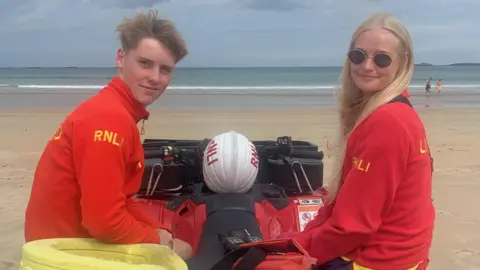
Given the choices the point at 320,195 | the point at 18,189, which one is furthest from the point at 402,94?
the point at 18,189

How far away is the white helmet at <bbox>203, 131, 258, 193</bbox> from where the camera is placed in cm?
384

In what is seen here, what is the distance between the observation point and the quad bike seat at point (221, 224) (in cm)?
330

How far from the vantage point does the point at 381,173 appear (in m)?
2.42

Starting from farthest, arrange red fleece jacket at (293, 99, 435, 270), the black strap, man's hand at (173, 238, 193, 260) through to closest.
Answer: man's hand at (173, 238, 193, 260)
the black strap
red fleece jacket at (293, 99, 435, 270)

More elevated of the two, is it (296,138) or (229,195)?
(229,195)

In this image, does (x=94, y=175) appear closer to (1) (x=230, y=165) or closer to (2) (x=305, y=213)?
(1) (x=230, y=165)

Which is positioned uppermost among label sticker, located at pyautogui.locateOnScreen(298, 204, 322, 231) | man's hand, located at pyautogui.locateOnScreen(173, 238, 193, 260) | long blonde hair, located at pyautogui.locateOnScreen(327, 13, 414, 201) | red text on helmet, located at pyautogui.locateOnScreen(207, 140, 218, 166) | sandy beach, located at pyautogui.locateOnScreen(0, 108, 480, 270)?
long blonde hair, located at pyautogui.locateOnScreen(327, 13, 414, 201)

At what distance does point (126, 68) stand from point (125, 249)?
82cm

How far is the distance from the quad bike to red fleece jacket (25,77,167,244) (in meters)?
0.84

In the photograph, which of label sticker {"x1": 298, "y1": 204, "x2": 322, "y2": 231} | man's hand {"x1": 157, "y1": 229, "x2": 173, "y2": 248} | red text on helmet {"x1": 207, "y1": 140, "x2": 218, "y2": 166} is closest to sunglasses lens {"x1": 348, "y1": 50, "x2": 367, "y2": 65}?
man's hand {"x1": 157, "y1": 229, "x2": 173, "y2": 248}

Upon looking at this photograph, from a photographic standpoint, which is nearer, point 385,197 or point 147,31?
point 385,197

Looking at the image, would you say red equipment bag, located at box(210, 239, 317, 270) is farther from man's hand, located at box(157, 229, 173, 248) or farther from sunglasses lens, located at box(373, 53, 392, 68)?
sunglasses lens, located at box(373, 53, 392, 68)

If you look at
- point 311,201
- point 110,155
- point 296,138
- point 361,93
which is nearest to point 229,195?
point 311,201

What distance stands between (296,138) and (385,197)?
9170 mm
